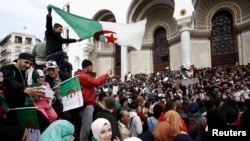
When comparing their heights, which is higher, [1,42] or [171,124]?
[1,42]

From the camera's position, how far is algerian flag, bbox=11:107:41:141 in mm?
2646

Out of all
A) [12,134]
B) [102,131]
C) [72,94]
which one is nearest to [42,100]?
[72,94]

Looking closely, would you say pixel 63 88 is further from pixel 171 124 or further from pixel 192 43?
pixel 192 43

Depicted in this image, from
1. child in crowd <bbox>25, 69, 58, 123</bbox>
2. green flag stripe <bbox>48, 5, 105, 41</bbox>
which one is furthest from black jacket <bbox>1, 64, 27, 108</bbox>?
green flag stripe <bbox>48, 5, 105, 41</bbox>

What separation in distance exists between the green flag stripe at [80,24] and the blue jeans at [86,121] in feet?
6.02

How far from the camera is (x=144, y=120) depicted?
4.50 m

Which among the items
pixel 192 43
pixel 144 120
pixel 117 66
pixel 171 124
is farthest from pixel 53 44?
pixel 117 66

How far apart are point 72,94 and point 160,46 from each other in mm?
18523

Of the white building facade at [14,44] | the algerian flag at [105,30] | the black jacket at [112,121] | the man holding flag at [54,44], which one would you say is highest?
the white building facade at [14,44]

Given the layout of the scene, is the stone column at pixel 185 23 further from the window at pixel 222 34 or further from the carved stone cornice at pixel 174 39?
the window at pixel 222 34

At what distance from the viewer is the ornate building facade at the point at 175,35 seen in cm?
1602

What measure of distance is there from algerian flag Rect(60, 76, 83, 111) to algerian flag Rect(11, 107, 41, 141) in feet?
2.19

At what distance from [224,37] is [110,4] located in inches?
433

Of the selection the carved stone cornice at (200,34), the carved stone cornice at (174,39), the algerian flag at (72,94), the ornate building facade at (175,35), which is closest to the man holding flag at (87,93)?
the algerian flag at (72,94)
